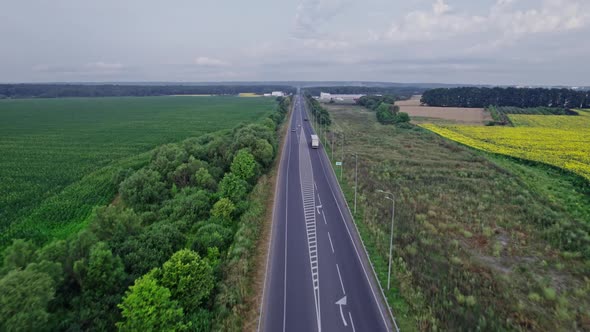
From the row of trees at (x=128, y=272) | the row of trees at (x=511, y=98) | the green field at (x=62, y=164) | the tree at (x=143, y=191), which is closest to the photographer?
the row of trees at (x=128, y=272)

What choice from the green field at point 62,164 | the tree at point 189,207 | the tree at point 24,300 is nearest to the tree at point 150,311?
the tree at point 24,300

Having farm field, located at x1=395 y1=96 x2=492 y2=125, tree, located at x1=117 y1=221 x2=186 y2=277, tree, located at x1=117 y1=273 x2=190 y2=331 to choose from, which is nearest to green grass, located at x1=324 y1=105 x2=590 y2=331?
tree, located at x1=117 y1=273 x2=190 y2=331

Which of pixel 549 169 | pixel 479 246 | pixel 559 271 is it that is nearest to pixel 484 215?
pixel 479 246

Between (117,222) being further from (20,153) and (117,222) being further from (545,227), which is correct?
(20,153)

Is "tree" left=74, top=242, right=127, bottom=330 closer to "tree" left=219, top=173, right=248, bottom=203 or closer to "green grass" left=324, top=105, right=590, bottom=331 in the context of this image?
"tree" left=219, top=173, right=248, bottom=203

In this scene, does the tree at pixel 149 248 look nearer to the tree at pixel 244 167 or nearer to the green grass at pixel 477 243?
the tree at pixel 244 167
